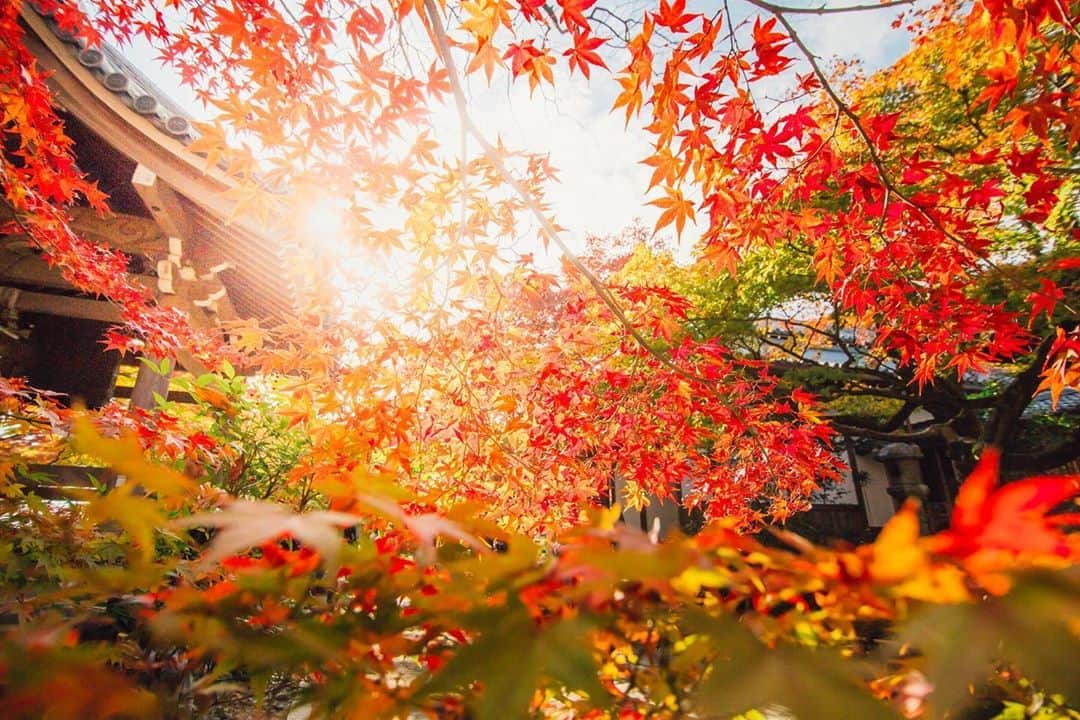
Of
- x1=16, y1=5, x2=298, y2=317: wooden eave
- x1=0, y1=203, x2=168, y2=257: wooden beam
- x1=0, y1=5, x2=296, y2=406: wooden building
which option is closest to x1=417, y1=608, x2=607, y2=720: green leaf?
x1=0, y1=5, x2=296, y2=406: wooden building

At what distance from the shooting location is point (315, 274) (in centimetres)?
292

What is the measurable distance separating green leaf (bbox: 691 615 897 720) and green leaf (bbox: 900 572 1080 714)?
0.06m

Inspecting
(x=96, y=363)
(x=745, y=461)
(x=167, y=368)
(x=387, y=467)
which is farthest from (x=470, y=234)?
(x=96, y=363)

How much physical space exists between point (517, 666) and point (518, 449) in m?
3.36

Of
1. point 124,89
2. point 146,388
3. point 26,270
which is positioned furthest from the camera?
point 26,270

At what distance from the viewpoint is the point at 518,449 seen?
3820 millimetres

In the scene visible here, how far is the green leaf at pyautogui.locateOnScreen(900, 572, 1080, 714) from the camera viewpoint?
387mm

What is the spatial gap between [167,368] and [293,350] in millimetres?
1797

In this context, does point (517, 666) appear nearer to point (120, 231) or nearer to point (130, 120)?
point (130, 120)

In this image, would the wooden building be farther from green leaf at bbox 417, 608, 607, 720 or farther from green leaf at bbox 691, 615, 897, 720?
green leaf at bbox 691, 615, 897, 720

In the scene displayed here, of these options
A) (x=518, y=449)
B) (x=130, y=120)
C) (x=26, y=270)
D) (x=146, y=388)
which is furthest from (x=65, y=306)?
(x=518, y=449)

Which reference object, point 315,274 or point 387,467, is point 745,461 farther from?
point 315,274

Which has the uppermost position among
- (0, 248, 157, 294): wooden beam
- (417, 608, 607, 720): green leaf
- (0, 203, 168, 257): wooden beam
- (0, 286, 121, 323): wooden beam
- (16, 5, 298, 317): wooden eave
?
(16, 5, 298, 317): wooden eave

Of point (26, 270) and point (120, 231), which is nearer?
point (120, 231)
